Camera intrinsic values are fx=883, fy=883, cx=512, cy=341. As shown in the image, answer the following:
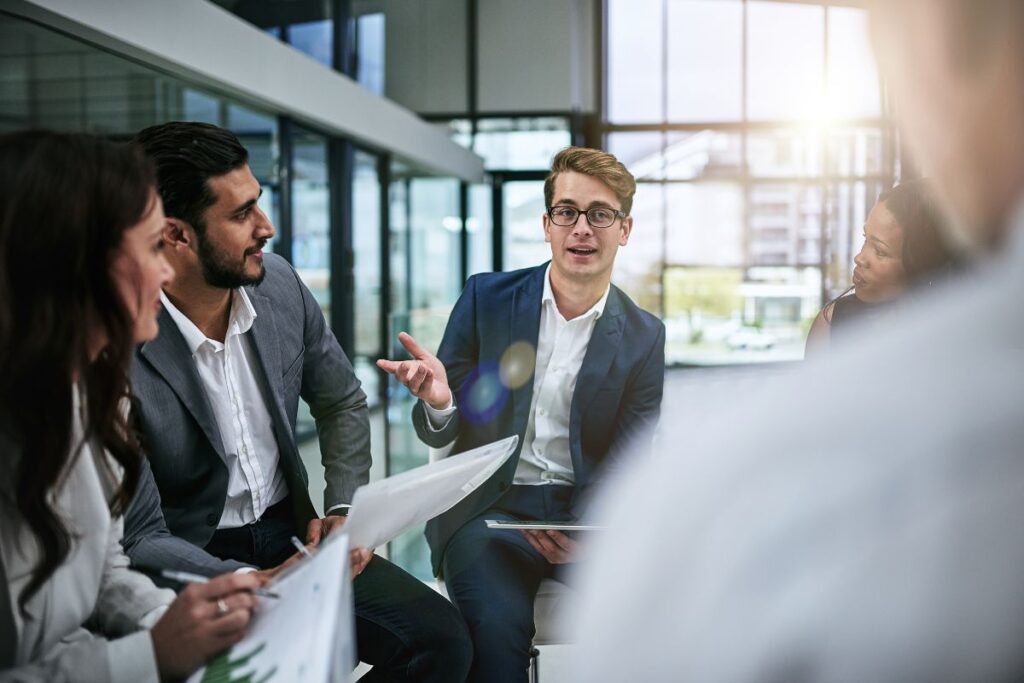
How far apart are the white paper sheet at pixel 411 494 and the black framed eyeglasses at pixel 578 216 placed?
35.4 inches

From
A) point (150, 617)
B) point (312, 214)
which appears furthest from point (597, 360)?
point (312, 214)

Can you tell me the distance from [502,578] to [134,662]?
1.02 m

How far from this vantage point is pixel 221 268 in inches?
76.1

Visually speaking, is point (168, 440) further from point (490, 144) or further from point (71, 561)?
point (490, 144)

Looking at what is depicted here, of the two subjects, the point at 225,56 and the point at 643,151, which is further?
the point at 643,151

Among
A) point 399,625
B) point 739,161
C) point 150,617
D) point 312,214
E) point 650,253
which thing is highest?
point 739,161

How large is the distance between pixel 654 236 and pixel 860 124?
2979mm

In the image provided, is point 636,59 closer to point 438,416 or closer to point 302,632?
point 438,416

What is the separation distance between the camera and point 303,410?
638cm

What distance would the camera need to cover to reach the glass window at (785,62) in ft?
36.5

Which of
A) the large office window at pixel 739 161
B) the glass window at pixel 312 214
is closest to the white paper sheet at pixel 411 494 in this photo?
the glass window at pixel 312 214

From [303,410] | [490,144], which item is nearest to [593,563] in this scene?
[303,410]

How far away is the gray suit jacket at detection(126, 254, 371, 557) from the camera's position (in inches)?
69.5

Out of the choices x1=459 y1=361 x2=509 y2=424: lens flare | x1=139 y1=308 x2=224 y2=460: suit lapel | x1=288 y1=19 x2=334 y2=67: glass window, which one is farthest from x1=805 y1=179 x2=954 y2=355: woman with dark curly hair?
x1=288 y1=19 x2=334 y2=67: glass window
